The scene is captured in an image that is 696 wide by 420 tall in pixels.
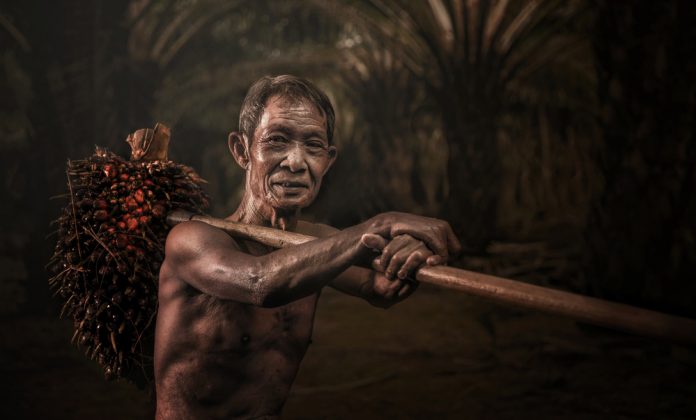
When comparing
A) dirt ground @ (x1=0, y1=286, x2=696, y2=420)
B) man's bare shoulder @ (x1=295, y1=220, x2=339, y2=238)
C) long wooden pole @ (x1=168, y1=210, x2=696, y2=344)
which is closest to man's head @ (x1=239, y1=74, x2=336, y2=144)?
man's bare shoulder @ (x1=295, y1=220, x2=339, y2=238)

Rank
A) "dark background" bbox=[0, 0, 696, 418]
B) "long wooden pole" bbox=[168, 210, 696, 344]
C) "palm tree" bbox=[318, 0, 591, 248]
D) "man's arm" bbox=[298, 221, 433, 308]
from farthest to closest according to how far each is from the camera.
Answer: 1. "palm tree" bbox=[318, 0, 591, 248]
2. "dark background" bbox=[0, 0, 696, 418]
3. "man's arm" bbox=[298, 221, 433, 308]
4. "long wooden pole" bbox=[168, 210, 696, 344]

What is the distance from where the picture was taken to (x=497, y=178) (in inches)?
319

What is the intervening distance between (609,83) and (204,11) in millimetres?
5009

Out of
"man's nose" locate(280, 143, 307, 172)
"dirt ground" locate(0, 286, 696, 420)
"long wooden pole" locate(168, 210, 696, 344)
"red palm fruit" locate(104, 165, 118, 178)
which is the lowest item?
"dirt ground" locate(0, 286, 696, 420)

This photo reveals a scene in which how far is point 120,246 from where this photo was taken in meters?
2.84

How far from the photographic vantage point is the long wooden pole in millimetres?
1755

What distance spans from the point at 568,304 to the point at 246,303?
1.13 m

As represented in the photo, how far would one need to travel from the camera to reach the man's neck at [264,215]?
2717 millimetres

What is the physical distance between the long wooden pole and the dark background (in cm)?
109

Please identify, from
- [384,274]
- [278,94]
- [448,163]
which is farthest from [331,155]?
[448,163]

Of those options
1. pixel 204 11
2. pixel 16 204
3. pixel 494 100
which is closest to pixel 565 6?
→ pixel 494 100

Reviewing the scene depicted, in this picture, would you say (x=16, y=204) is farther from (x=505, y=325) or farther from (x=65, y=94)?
(x=505, y=325)

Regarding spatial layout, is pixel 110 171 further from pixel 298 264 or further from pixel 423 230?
pixel 423 230

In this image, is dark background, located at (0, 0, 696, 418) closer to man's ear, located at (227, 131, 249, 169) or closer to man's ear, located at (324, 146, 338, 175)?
man's ear, located at (324, 146, 338, 175)
